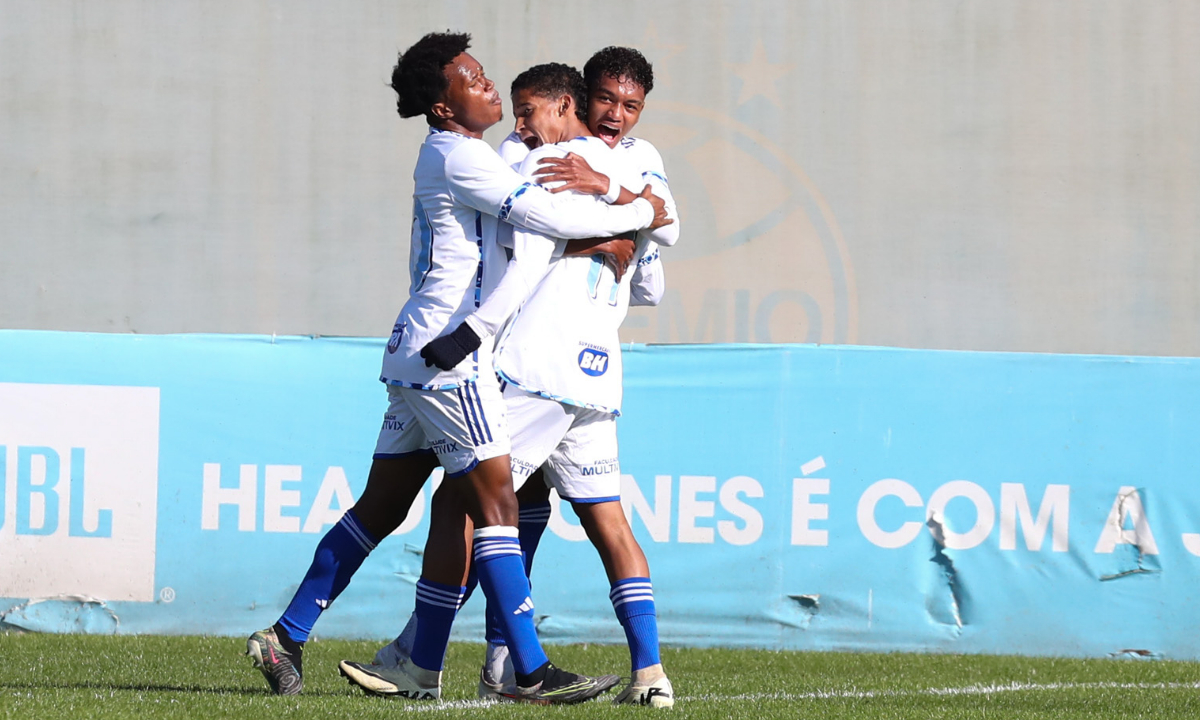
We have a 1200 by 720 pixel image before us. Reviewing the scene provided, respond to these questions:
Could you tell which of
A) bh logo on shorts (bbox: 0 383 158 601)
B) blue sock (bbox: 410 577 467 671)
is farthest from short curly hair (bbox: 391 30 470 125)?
bh logo on shorts (bbox: 0 383 158 601)

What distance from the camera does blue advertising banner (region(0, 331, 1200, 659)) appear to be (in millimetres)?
6895

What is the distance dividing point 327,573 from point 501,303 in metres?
1.13

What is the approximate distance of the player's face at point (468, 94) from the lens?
13.7 ft

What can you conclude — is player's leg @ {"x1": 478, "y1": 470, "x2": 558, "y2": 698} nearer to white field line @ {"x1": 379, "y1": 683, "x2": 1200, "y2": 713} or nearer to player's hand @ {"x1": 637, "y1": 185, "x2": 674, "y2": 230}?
white field line @ {"x1": 379, "y1": 683, "x2": 1200, "y2": 713}

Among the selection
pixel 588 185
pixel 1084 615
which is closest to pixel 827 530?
pixel 1084 615

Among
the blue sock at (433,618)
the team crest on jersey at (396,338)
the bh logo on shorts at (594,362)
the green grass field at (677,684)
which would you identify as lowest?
the green grass field at (677,684)

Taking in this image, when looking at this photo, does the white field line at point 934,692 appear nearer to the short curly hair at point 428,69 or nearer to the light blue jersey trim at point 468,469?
the light blue jersey trim at point 468,469

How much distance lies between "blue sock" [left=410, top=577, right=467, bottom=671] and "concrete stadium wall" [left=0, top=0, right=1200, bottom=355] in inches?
213

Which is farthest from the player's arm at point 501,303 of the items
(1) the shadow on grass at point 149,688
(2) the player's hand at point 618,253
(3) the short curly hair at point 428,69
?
(1) the shadow on grass at point 149,688

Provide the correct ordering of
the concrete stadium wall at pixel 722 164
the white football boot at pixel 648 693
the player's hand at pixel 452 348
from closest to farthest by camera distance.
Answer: the player's hand at pixel 452 348 < the white football boot at pixel 648 693 < the concrete stadium wall at pixel 722 164

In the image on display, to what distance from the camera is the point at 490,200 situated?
157 inches

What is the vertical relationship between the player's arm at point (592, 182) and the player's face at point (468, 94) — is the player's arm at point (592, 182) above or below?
below

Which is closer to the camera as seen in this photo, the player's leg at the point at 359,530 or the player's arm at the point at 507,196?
the player's arm at the point at 507,196

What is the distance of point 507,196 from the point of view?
3992mm
